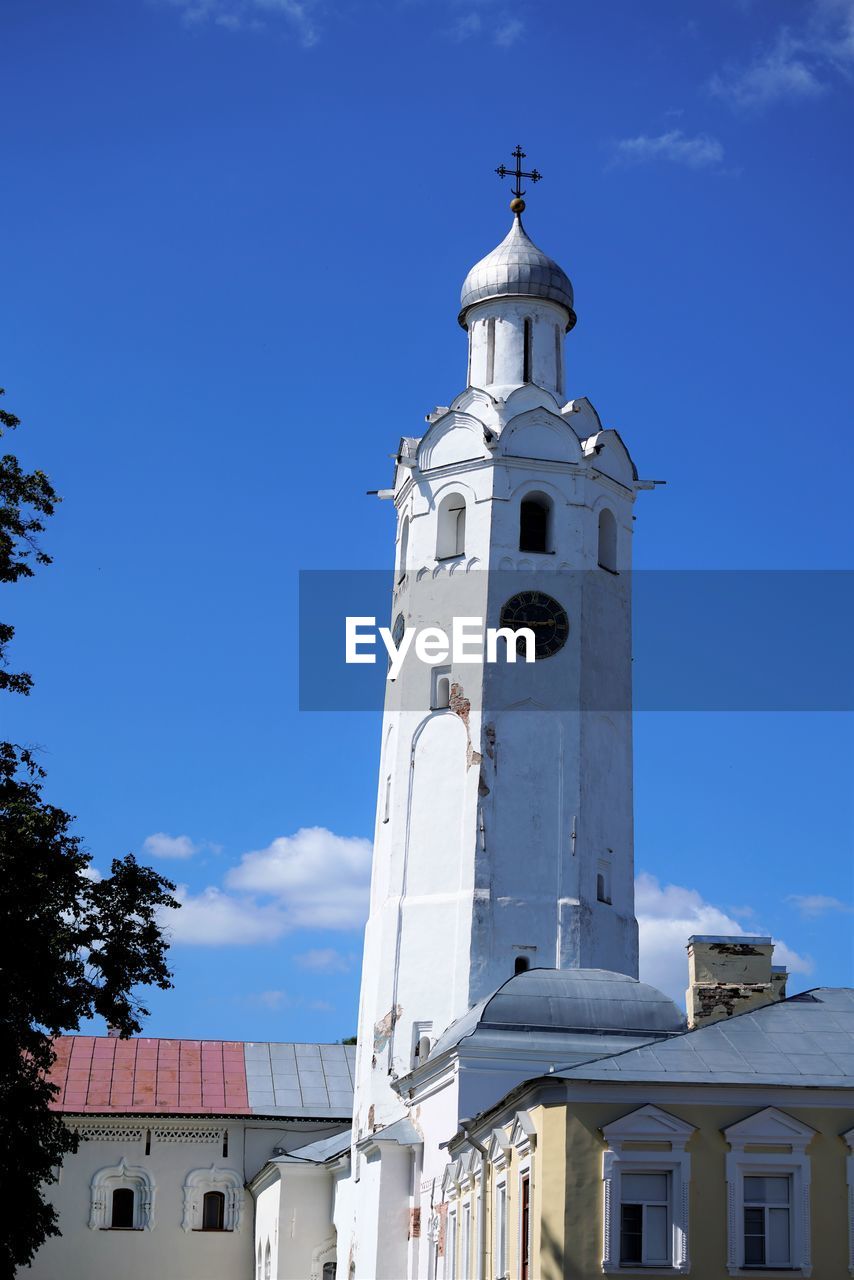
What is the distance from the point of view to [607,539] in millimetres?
44156

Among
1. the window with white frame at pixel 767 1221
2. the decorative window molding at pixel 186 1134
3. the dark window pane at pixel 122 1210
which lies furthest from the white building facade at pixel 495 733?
the window with white frame at pixel 767 1221

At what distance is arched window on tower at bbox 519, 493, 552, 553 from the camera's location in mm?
43156

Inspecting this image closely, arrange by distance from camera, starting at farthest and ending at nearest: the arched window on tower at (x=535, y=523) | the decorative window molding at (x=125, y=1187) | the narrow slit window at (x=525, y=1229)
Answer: the decorative window molding at (x=125, y=1187) → the arched window on tower at (x=535, y=523) → the narrow slit window at (x=525, y=1229)

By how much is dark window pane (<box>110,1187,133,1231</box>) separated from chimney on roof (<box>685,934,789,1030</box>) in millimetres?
21829

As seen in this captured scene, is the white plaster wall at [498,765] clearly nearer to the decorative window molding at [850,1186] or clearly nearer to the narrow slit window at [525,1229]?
the narrow slit window at [525,1229]

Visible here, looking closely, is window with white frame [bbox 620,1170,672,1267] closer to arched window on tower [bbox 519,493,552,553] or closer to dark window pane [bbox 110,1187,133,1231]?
arched window on tower [bbox 519,493,552,553]

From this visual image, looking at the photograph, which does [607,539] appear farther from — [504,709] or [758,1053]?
[758,1053]

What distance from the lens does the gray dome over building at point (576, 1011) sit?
3297 cm

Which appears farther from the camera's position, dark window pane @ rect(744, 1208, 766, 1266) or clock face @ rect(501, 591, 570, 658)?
clock face @ rect(501, 591, 570, 658)

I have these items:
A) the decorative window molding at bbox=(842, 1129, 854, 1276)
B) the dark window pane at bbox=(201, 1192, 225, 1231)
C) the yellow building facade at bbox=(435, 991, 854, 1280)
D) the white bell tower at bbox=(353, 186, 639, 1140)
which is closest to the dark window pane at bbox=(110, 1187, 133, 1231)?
the dark window pane at bbox=(201, 1192, 225, 1231)

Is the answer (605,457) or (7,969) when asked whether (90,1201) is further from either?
(7,969)

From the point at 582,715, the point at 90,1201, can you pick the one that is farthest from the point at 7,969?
the point at 90,1201

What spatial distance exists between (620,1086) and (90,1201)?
2995 centimetres

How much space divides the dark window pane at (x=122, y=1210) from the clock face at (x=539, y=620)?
19255 millimetres
